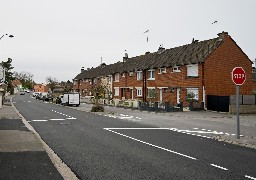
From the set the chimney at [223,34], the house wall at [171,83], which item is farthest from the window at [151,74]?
the chimney at [223,34]

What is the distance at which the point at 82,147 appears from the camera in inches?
454

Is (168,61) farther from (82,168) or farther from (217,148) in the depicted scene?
(82,168)

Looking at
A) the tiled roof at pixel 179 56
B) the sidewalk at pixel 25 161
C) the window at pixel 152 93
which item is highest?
the tiled roof at pixel 179 56

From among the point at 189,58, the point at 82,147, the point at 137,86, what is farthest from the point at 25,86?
the point at 82,147

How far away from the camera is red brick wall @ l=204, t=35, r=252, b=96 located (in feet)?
118

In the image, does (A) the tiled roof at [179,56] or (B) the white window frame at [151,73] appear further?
(B) the white window frame at [151,73]

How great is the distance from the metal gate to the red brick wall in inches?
77.5

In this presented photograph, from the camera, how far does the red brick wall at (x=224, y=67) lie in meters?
35.9

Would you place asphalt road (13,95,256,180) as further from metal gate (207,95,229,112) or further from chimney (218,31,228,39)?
chimney (218,31,228,39)

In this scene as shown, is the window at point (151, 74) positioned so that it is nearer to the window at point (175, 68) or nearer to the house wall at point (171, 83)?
the house wall at point (171, 83)

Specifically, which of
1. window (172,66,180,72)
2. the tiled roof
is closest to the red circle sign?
the tiled roof

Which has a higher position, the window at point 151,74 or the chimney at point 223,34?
the chimney at point 223,34

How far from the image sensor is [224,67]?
37625 millimetres

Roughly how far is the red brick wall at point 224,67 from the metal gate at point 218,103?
6.46ft
